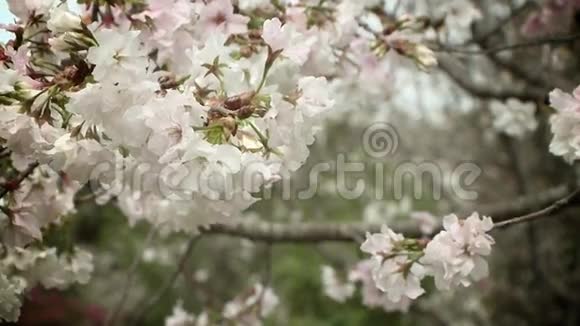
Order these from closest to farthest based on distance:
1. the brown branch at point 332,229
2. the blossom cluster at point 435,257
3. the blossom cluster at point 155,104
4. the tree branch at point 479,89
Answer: the blossom cluster at point 155,104
the blossom cluster at point 435,257
the brown branch at point 332,229
the tree branch at point 479,89

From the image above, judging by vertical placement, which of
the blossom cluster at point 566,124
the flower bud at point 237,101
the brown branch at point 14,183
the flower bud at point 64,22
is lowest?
the brown branch at point 14,183

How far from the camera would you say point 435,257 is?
1.12 meters

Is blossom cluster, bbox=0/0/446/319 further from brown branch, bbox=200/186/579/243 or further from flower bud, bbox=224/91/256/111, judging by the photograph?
brown branch, bbox=200/186/579/243

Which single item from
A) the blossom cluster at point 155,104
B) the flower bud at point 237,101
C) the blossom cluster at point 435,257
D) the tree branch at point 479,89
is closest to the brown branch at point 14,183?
the blossom cluster at point 155,104

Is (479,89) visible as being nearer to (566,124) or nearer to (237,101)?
(566,124)

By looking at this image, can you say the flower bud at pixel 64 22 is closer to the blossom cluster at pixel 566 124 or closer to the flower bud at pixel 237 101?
the flower bud at pixel 237 101

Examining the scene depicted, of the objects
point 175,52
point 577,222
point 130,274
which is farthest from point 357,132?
point 175,52

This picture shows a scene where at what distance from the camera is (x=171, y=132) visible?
87cm

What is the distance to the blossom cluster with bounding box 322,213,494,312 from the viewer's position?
111 centimetres

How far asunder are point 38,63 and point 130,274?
1.06 meters

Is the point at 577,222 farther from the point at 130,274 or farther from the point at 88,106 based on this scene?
the point at 88,106

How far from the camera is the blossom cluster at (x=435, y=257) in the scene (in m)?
1.11

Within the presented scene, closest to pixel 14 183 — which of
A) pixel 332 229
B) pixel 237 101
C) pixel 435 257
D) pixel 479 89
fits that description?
pixel 237 101

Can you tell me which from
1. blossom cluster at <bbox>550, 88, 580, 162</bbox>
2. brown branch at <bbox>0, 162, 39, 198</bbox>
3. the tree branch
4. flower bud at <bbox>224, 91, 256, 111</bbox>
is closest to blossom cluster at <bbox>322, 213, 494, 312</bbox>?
blossom cluster at <bbox>550, 88, 580, 162</bbox>
